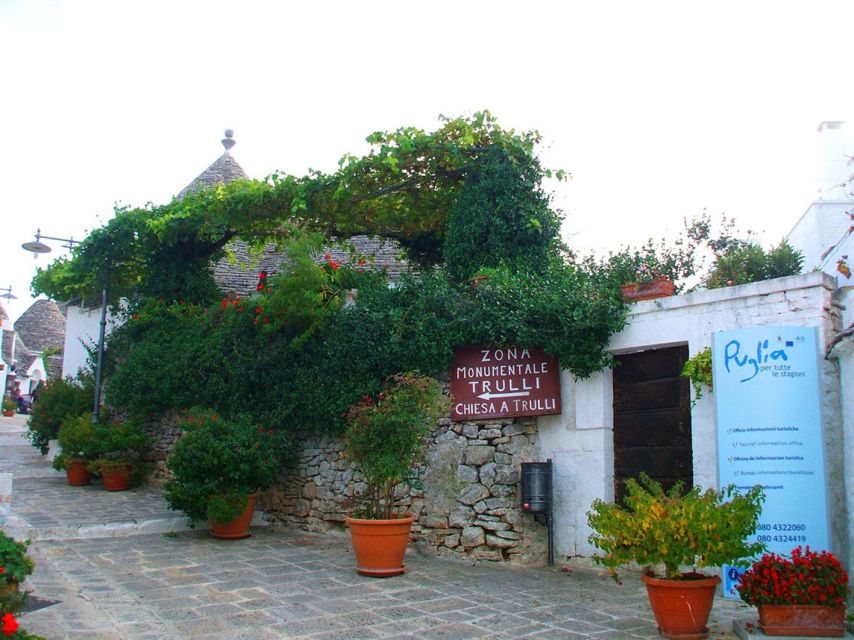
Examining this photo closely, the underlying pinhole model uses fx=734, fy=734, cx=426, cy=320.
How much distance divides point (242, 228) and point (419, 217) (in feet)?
9.72

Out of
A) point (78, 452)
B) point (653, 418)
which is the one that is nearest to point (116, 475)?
point (78, 452)

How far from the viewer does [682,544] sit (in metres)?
4.88

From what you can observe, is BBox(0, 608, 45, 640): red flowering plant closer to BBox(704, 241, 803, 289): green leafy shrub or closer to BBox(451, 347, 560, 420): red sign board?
BBox(451, 347, 560, 420): red sign board

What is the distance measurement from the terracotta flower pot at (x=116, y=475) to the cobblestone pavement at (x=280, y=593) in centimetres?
218

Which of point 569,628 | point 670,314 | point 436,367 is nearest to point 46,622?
point 569,628

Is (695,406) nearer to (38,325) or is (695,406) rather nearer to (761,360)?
(761,360)

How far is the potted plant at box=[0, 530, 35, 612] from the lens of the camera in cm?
400

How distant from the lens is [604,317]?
297 inches

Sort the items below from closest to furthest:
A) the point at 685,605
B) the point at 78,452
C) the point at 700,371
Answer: the point at 685,605
the point at 700,371
the point at 78,452

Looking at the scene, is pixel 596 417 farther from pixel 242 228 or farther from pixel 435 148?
pixel 242 228

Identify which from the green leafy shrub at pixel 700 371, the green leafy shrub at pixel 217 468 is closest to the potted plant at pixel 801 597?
the green leafy shrub at pixel 700 371

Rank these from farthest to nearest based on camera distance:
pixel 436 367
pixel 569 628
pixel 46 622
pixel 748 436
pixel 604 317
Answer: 1. pixel 436 367
2. pixel 604 317
3. pixel 748 436
4. pixel 569 628
5. pixel 46 622

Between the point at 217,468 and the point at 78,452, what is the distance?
4.65 meters

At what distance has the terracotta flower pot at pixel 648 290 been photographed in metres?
7.67
